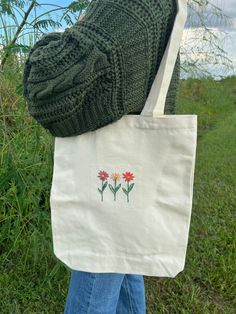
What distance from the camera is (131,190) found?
4.02ft

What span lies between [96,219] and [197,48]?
2.37 meters

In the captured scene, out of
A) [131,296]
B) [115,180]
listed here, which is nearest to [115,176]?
→ [115,180]

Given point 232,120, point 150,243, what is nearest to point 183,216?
point 150,243

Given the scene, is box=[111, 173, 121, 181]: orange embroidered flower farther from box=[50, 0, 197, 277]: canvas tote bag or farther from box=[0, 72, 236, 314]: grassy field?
box=[0, 72, 236, 314]: grassy field

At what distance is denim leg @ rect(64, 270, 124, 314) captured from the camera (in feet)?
4.49

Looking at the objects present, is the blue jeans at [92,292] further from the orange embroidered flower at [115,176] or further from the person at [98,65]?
the person at [98,65]

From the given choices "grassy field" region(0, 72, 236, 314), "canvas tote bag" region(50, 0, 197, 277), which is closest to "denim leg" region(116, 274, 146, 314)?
"canvas tote bag" region(50, 0, 197, 277)

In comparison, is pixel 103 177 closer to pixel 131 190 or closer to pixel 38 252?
pixel 131 190

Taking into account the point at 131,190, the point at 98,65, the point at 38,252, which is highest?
the point at 98,65

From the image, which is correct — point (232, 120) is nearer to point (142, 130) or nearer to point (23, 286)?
point (23, 286)

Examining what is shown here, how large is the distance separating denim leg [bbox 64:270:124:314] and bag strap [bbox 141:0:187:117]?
49cm

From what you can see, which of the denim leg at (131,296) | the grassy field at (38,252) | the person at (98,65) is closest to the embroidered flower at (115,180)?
the person at (98,65)

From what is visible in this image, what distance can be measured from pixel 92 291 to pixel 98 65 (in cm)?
64

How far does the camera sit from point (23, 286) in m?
2.54
